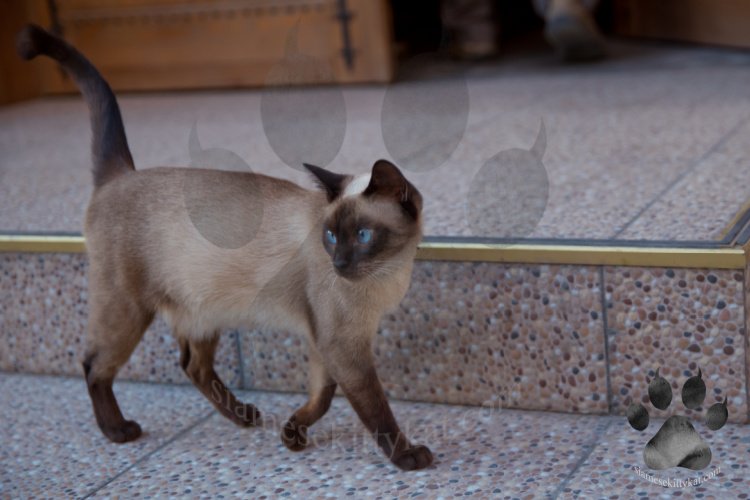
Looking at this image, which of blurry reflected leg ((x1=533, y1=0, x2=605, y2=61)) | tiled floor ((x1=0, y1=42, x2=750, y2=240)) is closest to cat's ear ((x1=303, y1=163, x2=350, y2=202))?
tiled floor ((x1=0, y1=42, x2=750, y2=240))

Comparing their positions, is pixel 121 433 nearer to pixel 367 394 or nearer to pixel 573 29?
pixel 367 394

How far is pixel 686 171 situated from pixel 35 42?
1386 millimetres

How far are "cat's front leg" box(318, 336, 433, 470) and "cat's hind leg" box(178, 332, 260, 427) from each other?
0.32 meters

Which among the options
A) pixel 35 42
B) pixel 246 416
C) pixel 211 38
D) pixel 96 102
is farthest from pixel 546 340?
pixel 211 38

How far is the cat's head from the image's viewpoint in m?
1.50

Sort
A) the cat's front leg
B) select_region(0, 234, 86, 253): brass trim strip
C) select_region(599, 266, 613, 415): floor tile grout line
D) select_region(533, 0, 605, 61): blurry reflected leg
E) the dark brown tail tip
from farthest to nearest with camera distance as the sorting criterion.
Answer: select_region(533, 0, 605, 61): blurry reflected leg
select_region(0, 234, 86, 253): brass trim strip
the dark brown tail tip
select_region(599, 266, 613, 415): floor tile grout line
the cat's front leg

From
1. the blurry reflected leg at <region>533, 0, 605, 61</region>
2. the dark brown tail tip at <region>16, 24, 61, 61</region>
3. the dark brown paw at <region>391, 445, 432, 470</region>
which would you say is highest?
the dark brown tail tip at <region>16, 24, 61, 61</region>

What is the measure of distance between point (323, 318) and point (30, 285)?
0.88m

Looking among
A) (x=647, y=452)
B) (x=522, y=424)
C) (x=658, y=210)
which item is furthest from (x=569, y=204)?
(x=647, y=452)

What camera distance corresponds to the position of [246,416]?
1.89 m

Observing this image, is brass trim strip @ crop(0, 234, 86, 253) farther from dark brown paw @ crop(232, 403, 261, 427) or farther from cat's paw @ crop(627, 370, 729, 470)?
cat's paw @ crop(627, 370, 729, 470)

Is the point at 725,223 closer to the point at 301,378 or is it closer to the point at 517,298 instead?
the point at 517,298

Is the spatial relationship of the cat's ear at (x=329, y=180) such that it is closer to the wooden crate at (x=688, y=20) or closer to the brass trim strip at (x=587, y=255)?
the brass trim strip at (x=587, y=255)

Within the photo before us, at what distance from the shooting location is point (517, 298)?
1.79m
